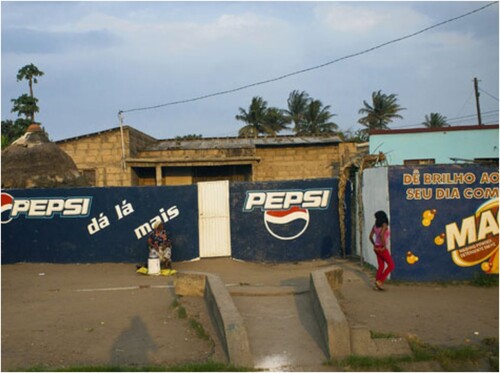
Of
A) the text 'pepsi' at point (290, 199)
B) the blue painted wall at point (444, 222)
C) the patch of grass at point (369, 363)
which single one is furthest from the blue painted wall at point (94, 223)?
the patch of grass at point (369, 363)

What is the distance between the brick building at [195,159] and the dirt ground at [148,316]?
11.5 metres

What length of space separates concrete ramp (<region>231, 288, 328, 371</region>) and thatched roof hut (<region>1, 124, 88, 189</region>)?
1067 cm

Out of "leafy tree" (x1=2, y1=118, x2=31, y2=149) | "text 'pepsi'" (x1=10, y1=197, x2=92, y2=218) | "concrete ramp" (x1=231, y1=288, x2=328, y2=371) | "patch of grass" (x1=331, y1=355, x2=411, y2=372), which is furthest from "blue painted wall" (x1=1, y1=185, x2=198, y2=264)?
"leafy tree" (x1=2, y1=118, x2=31, y2=149)

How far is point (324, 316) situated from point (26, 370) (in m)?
3.60

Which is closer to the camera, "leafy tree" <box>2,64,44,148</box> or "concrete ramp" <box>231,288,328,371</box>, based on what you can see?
"concrete ramp" <box>231,288,328,371</box>

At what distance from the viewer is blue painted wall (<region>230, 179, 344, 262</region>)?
1530 centimetres

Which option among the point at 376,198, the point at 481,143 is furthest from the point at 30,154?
the point at 481,143

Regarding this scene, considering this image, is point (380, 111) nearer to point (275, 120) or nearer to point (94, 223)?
point (275, 120)

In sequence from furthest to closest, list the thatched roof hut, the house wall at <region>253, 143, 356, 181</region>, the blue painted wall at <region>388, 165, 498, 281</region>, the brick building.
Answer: the house wall at <region>253, 143, 356, 181</region> → the brick building → the thatched roof hut → the blue painted wall at <region>388, 165, 498, 281</region>

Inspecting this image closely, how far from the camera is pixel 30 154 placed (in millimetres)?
18391

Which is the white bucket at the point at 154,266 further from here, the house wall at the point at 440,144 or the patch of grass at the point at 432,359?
the house wall at the point at 440,144

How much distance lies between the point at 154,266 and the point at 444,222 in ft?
22.3

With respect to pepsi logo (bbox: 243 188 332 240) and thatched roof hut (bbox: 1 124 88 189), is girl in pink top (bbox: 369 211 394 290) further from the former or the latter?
thatched roof hut (bbox: 1 124 88 189)

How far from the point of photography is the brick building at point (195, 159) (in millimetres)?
24875
